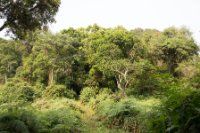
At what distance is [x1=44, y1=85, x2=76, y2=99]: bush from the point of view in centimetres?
3111

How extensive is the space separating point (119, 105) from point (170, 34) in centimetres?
2269

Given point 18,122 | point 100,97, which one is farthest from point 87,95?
point 18,122

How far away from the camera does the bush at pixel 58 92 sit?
31109 millimetres

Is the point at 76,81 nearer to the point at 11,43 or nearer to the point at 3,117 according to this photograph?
the point at 11,43

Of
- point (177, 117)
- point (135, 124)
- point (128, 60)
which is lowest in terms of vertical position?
point (135, 124)

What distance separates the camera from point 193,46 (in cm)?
3553

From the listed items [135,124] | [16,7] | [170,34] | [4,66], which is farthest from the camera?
[4,66]

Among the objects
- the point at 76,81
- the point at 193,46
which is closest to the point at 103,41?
the point at 76,81

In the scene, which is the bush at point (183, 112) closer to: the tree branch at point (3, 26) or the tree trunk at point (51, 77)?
the tree branch at point (3, 26)

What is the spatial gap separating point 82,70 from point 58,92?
4.54 m

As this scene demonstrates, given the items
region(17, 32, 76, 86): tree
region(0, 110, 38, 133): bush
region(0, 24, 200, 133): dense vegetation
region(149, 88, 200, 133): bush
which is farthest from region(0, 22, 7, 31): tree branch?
region(17, 32, 76, 86): tree

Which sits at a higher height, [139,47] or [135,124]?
[139,47]

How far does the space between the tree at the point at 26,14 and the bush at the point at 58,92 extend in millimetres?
16132

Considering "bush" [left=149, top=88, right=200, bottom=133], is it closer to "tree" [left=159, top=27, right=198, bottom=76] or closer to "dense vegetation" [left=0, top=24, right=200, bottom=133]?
"dense vegetation" [left=0, top=24, right=200, bottom=133]
